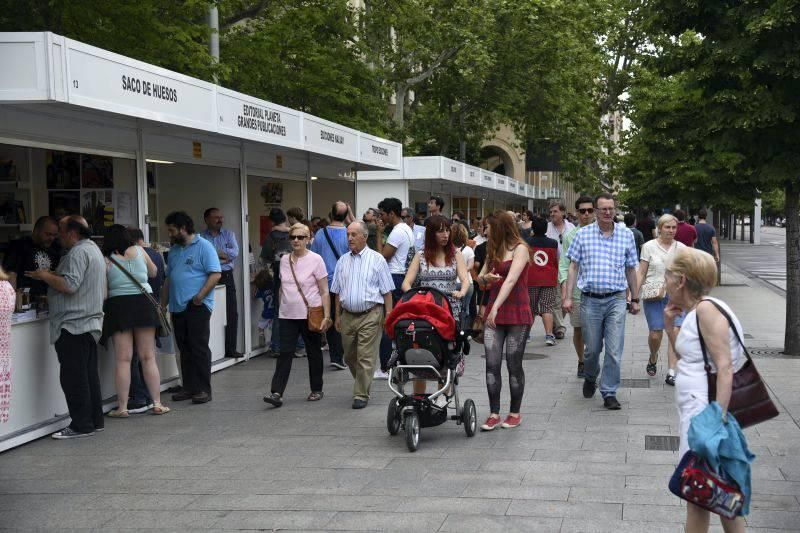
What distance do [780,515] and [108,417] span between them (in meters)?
5.66

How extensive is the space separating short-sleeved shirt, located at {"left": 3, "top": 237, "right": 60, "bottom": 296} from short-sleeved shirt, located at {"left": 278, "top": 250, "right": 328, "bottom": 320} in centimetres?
198

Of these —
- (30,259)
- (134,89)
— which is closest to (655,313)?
(134,89)

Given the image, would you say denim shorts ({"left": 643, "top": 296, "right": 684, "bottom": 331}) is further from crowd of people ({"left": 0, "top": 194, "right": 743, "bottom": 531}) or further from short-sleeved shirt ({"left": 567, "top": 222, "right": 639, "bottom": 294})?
short-sleeved shirt ({"left": 567, "top": 222, "right": 639, "bottom": 294})

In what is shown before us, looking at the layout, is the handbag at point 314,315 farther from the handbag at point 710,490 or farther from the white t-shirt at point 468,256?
the handbag at point 710,490

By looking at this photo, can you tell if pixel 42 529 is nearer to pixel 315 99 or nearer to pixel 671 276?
pixel 671 276

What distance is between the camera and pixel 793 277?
12703 millimetres

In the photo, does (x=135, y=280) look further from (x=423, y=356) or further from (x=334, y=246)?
(x=334, y=246)

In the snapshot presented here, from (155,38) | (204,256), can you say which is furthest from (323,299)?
(155,38)

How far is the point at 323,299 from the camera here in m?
9.80

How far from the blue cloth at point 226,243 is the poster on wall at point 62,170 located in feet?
5.61

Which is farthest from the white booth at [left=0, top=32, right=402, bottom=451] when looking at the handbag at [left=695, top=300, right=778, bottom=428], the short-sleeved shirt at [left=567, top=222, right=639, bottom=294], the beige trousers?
the handbag at [left=695, top=300, right=778, bottom=428]

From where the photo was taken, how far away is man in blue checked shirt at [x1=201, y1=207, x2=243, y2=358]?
1230cm

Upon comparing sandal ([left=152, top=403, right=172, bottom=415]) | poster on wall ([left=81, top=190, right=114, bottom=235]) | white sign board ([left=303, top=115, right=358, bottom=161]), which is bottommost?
sandal ([left=152, top=403, right=172, bottom=415])

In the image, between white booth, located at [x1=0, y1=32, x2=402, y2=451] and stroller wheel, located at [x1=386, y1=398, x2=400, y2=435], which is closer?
white booth, located at [x1=0, y1=32, x2=402, y2=451]
